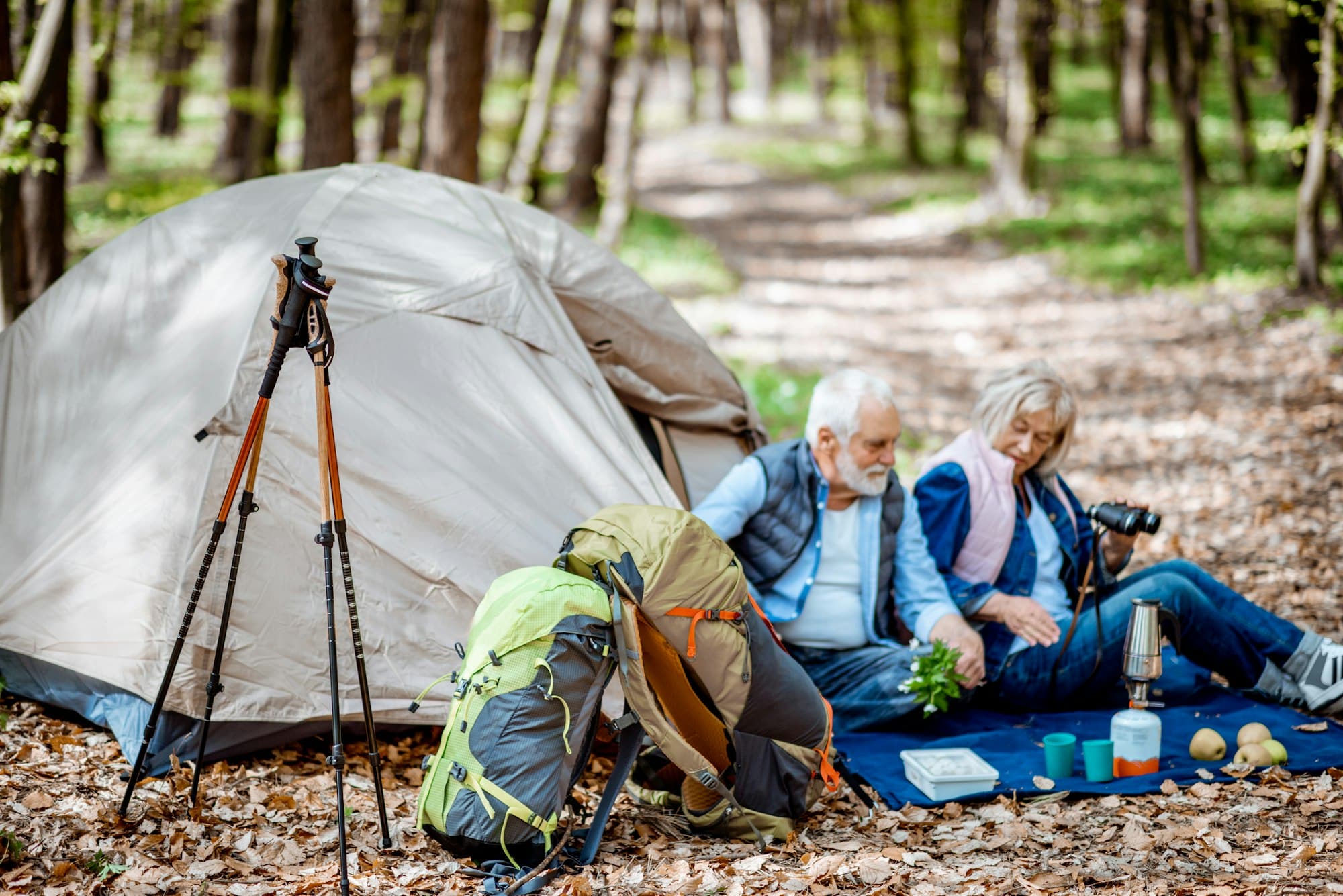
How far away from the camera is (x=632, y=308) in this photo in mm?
5141

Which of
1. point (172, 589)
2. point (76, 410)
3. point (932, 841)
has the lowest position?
point (932, 841)

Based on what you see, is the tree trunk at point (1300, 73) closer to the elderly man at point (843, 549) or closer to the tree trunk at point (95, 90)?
the elderly man at point (843, 549)

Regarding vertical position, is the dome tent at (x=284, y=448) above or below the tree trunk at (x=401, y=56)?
below

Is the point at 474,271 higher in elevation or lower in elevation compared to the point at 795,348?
higher

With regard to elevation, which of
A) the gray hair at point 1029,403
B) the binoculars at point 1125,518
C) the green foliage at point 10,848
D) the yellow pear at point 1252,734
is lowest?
the yellow pear at point 1252,734

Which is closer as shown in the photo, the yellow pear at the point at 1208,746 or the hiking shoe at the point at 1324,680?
the yellow pear at the point at 1208,746

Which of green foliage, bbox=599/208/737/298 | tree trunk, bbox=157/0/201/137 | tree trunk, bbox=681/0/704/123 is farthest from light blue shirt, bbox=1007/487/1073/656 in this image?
tree trunk, bbox=681/0/704/123

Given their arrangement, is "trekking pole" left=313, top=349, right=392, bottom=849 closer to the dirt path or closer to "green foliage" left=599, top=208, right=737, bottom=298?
the dirt path

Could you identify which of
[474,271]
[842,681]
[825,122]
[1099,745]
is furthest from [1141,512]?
[825,122]

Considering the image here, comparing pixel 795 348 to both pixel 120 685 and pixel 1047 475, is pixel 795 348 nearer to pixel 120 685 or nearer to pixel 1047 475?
pixel 1047 475

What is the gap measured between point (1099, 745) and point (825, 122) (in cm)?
3349

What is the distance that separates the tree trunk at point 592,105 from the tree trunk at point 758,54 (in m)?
21.8

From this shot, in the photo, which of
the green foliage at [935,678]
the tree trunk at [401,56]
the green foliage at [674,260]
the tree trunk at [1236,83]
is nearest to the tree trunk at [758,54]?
the tree trunk at [401,56]

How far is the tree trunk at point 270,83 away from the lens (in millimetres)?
11281
